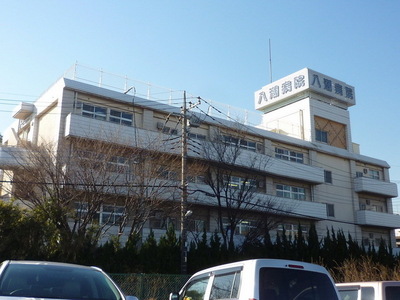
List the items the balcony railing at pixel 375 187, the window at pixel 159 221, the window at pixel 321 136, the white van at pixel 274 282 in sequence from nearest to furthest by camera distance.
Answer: the white van at pixel 274 282 < the window at pixel 159 221 < the window at pixel 321 136 < the balcony railing at pixel 375 187

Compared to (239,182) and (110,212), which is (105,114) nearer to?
(110,212)

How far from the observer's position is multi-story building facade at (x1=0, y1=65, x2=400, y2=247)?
28.3m

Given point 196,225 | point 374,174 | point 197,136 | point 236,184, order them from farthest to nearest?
point 374,174 → point 236,184 → point 197,136 → point 196,225

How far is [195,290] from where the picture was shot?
8.02 metres

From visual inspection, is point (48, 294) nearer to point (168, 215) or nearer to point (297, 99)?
point (168, 215)

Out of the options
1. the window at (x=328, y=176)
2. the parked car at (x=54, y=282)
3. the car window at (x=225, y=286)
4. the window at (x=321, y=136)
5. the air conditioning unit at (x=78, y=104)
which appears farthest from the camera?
the window at (x=321, y=136)

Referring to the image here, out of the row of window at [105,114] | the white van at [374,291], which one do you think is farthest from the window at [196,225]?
the white van at [374,291]

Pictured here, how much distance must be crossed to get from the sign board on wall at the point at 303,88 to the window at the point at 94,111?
19124mm

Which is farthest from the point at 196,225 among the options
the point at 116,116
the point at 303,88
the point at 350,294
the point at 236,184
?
the point at 350,294

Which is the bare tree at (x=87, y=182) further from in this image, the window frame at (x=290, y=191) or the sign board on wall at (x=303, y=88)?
the sign board on wall at (x=303, y=88)

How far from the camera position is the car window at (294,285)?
6.22 m

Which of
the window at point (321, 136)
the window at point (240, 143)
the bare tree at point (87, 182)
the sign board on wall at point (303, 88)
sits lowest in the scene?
the bare tree at point (87, 182)

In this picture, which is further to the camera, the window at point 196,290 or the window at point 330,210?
the window at point 330,210

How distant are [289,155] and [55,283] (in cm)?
3558
